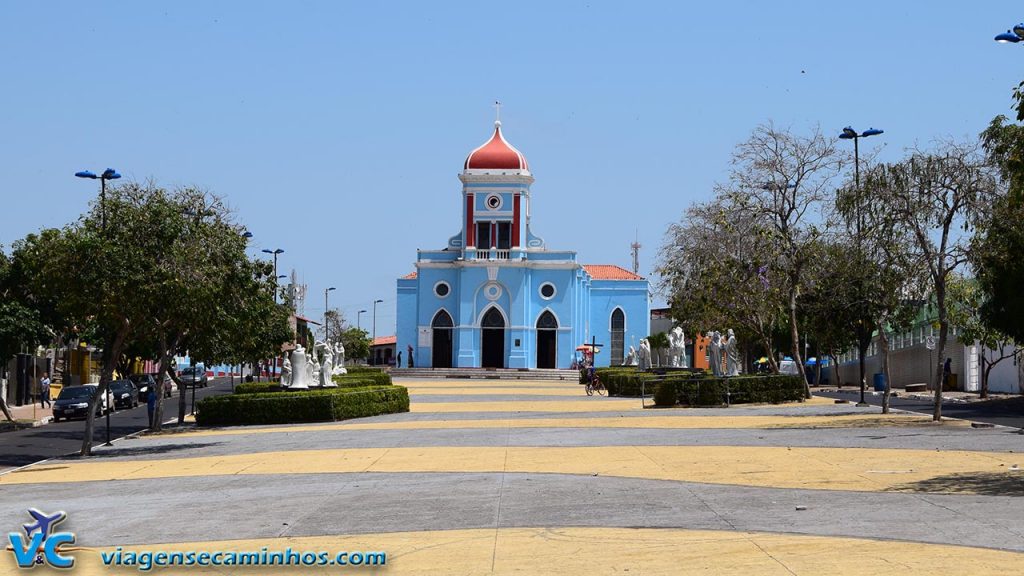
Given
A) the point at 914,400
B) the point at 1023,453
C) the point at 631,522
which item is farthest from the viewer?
the point at 914,400

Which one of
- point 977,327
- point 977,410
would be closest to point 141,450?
point 977,410

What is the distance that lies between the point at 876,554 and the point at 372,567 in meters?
4.07

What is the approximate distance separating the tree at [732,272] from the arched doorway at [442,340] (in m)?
42.2

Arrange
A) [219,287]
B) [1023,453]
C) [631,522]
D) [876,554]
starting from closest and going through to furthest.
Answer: [876,554]
[631,522]
[1023,453]
[219,287]

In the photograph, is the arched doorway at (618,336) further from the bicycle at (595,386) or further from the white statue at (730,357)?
the white statue at (730,357)

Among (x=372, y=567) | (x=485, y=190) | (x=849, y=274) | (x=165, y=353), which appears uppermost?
(x=485, y=190)

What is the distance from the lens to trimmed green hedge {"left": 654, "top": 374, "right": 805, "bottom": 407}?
36.6m

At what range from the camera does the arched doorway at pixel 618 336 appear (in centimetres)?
9119

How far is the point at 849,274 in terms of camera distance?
1305 inches

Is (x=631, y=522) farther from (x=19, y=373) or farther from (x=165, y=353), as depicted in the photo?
(x=19, y=373)

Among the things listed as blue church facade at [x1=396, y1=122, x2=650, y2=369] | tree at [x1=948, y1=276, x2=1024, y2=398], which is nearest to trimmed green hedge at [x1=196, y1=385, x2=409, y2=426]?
tree at [x1=948, y1=276, x2=1024, y2=398]

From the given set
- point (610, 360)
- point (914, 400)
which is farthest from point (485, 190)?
point (914, 400)

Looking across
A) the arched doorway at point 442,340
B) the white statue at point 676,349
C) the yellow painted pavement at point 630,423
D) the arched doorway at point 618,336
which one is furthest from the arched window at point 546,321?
the yellow painted pavement at point 630,423

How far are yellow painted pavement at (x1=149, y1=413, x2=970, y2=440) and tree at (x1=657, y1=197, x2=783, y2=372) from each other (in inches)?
295
